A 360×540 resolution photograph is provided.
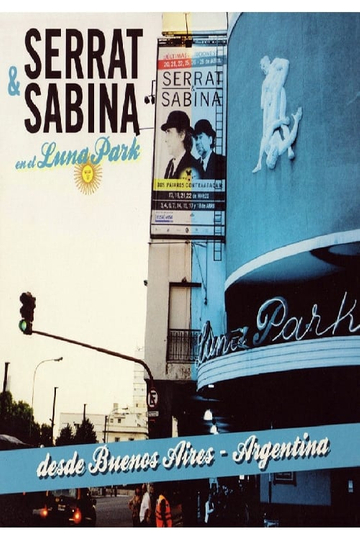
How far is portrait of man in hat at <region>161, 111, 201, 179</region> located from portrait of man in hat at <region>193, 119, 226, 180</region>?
0.10 meters

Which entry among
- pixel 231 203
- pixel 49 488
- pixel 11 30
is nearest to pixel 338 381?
pixel 231 203

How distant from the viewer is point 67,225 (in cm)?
1025

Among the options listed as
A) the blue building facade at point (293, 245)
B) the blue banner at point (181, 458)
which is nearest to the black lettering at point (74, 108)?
the blue building facade at point (293, 245)

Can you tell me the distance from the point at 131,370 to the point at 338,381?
277cm

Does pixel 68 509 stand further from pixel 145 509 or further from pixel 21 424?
pixel 21 424

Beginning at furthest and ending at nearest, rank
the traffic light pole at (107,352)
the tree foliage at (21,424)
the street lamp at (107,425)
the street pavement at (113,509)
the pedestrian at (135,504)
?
the traffic light pole at (107,352) < the tree foliage at (21,424) < the street lamp at (107,425) < the pedestrian at (135,504) < the street pavement at (113,509)

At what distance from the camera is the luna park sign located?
9.41m

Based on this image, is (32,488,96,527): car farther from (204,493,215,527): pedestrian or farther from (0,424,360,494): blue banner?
(204,493,215,527): pedestrian

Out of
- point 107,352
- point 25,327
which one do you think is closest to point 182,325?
point 107,352

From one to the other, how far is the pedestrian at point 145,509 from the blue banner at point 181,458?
155 millimetres

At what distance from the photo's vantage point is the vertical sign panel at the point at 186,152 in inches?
407

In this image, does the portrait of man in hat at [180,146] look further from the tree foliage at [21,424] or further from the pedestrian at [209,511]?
the pedestrian at [209,511]

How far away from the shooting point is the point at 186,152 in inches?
410

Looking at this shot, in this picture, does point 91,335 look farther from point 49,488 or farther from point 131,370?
point 49,488
